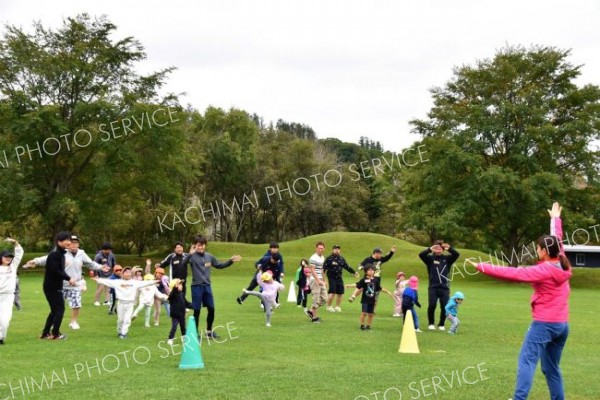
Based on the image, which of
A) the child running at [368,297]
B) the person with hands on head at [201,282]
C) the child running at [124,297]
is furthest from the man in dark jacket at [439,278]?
the child running at [124,297]

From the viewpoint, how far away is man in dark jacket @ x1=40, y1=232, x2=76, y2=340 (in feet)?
39.9

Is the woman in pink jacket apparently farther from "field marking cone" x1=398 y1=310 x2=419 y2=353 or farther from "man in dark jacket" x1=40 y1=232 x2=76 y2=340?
"man in dark jacket" x1=40 y1=232 x2=76 y2=340

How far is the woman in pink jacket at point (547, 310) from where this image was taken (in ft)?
22.0

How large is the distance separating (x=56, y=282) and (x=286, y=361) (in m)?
5.01

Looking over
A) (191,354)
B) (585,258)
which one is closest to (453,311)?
(191,354)

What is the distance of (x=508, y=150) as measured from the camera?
A: 41.2 metres

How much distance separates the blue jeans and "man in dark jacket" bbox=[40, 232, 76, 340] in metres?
8.65

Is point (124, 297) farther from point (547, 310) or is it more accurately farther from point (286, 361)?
point (547, 310)

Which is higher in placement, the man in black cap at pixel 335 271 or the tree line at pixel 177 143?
the tree line at pixel 177 143

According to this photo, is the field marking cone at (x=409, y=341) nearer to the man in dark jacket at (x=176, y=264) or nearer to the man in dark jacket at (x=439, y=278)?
the man in dark jacket at (x=439, y=278)

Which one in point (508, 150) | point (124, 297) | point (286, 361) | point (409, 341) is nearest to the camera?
point (286, 361)

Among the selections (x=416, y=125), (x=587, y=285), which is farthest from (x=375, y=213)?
(x=587, y=285)

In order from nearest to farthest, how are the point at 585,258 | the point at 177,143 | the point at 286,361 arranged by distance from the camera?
1. the point at 286,361
2. the point at 177,143
3. the point at 585,258

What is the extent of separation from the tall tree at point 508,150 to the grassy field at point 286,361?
73.1ft
